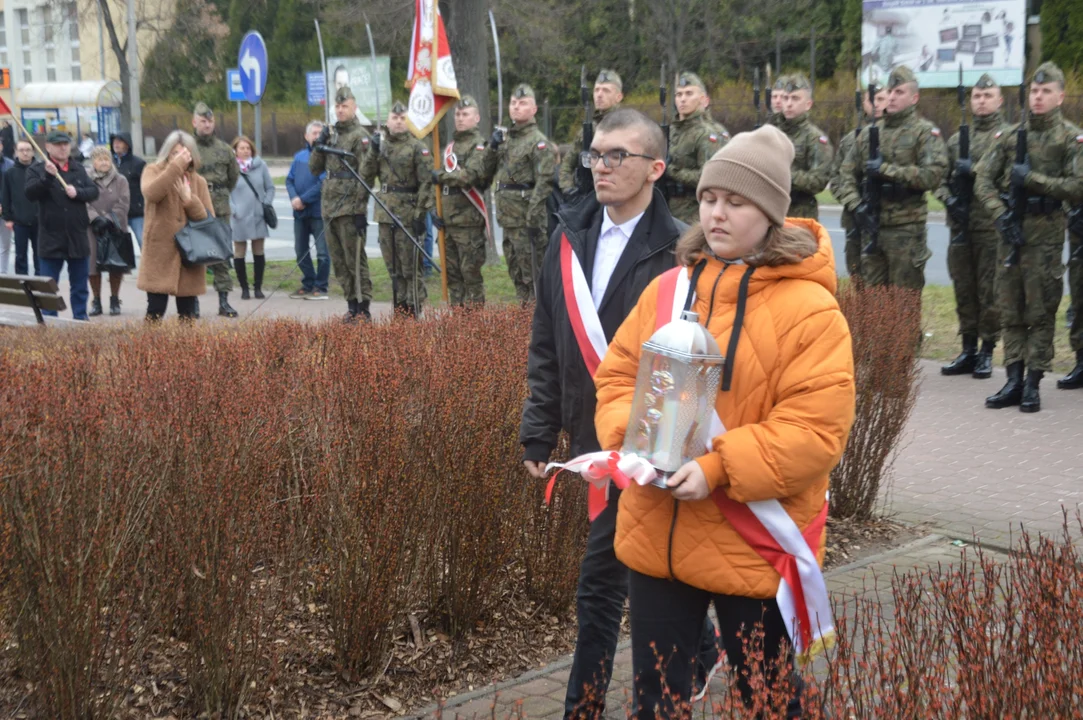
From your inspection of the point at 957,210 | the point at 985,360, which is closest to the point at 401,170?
the point at 957,210

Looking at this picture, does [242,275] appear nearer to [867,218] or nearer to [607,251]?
[867,218]

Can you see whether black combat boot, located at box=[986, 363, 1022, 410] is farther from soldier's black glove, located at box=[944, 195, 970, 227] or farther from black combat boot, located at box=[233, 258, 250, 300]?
black combat boot, located at box=[233, 258, 250, 300]

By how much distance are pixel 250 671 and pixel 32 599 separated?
72 cm

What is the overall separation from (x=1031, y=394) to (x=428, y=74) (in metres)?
6.72

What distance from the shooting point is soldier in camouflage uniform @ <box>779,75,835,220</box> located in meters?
11.2

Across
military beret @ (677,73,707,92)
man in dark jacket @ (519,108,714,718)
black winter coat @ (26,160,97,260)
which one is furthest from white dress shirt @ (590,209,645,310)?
black winter coat @ (26,160,97,260)

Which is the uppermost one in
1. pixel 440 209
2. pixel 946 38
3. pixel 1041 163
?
pixel 946 38

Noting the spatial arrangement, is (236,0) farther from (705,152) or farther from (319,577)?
(319,577)

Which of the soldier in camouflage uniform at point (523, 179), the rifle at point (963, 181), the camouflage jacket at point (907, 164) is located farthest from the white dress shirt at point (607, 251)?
the soldier in camouflage uniform at point (523, 179)

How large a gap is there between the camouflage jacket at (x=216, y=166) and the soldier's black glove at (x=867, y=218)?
301 inches

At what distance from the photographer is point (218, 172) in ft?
48.8

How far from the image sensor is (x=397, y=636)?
4609 mm

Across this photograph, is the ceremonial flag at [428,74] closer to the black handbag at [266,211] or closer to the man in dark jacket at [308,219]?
the man in dark jacket at [308,219]

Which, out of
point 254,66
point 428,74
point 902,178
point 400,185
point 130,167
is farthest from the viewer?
point 254,66
